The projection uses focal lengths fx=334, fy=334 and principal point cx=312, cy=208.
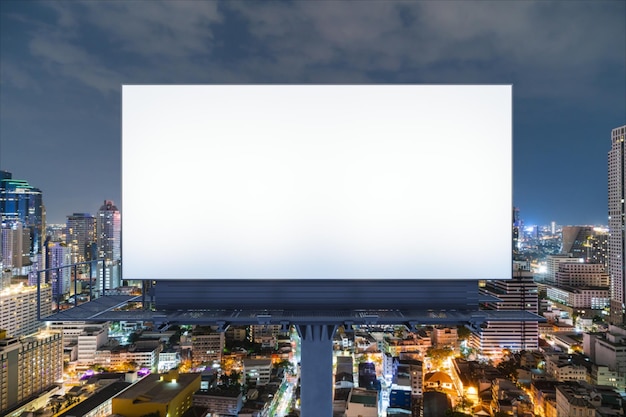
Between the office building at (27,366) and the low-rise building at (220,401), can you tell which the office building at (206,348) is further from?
the office building at (27,366)

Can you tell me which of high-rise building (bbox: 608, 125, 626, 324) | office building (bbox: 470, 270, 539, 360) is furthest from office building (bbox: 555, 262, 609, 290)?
office building (bbox: 470, 270, 539, 360)

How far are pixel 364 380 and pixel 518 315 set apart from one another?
36.0 ft

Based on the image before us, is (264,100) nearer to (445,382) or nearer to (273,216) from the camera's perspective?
(273,216)

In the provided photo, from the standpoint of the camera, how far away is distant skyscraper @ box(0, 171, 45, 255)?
2678cm

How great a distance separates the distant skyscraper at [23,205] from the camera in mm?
26781

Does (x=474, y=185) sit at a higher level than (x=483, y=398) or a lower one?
higher

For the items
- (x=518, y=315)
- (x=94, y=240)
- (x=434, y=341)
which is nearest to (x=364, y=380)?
(x=434, y=341)

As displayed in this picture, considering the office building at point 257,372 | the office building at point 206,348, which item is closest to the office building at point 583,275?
the office building at point 257,372

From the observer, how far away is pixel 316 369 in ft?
8.96

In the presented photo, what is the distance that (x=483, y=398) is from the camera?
11.4m

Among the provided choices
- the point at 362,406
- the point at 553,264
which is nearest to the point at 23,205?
the point at 362,406

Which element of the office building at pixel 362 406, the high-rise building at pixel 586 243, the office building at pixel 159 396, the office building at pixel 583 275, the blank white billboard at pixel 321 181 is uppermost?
the blank white billboard at pixel 321 181

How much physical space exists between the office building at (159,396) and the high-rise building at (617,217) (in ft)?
79.3

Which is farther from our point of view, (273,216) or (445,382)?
(445,382)
